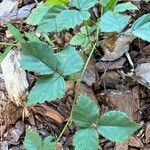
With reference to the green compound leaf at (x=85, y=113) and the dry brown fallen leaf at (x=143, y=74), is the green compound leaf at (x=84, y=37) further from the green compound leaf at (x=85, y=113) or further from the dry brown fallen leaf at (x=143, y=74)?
the green compound leaf at (x=85, y=113)

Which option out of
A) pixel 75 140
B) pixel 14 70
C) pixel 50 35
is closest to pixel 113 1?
pixel 50 35

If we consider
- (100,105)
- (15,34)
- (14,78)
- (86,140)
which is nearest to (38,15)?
(15,34)

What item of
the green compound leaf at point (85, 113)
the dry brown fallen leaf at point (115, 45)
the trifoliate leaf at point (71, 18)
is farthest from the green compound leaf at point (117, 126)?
the dry brown fallen leaf at point (115, 45)

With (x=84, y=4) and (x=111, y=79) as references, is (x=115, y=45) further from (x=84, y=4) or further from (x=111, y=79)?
(x=84, y=4)

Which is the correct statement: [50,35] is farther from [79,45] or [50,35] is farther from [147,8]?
[147,8]

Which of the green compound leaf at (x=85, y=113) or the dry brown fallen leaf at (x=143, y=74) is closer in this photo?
the green compound leaf at (x=85, y=113)
